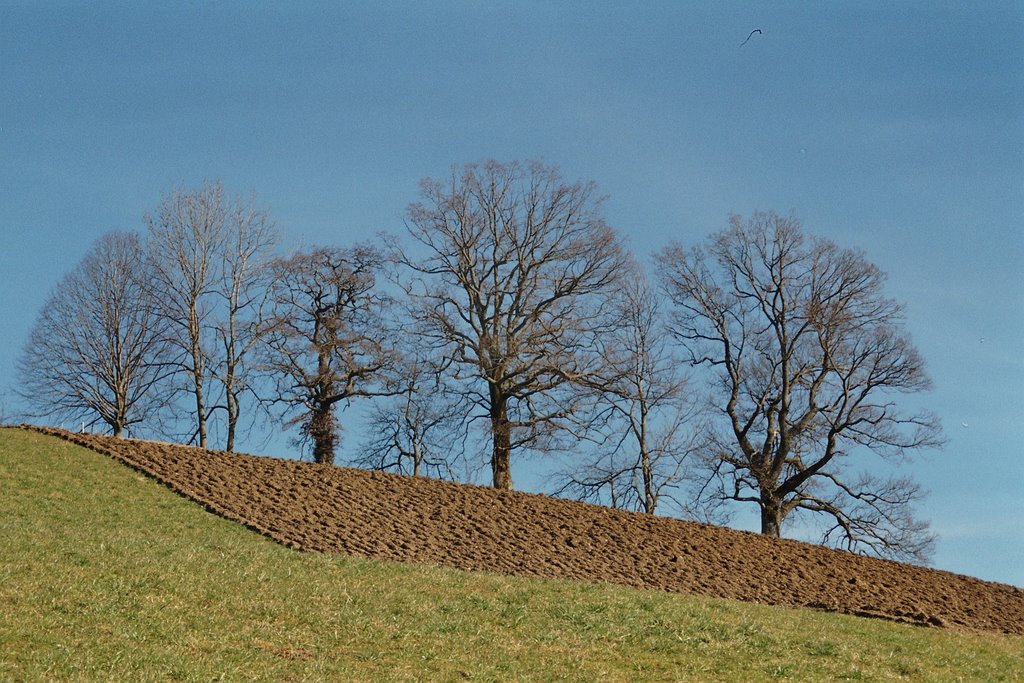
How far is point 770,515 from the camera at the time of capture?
31.9 meters

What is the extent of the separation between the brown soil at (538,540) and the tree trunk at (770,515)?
493cm

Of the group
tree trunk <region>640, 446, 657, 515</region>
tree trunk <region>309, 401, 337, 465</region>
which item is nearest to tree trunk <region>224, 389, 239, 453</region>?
tree trunk <region>309, 401, 337, 465</region>

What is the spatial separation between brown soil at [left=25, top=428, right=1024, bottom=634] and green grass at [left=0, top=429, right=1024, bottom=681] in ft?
5.76

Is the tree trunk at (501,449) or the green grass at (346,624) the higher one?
the tree trunk at (501,449)

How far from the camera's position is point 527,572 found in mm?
19172

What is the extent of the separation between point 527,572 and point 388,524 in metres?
3.24

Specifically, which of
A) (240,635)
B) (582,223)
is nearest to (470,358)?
(582,223)

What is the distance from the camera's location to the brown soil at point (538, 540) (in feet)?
64.8

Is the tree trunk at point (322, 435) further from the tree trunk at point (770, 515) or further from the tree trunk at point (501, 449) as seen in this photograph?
the tree trunk at point (770, 515)

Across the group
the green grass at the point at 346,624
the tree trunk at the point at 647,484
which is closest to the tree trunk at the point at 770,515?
the tree trunk at the point at 647,484

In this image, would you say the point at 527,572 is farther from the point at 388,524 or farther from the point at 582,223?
the point at 582,223

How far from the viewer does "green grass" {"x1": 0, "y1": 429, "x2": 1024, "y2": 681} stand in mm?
11109

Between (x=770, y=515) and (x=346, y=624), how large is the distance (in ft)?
70.5

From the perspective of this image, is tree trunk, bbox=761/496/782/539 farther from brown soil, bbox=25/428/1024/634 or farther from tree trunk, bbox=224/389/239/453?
tree trunk, bbox=224/389/239/453
